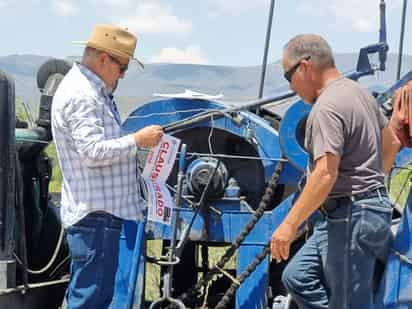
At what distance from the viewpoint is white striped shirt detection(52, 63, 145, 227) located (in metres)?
3.70

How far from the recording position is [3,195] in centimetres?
402

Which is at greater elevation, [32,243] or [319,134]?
[319,134]

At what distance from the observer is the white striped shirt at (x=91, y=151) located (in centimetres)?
370

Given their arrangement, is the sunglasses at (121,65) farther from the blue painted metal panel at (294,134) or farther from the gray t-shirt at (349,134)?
the gray t-shirt at (349,134)

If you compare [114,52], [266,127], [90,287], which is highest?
[114,52]

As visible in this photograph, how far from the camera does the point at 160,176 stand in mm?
4102

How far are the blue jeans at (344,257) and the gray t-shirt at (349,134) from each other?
0.09 metres

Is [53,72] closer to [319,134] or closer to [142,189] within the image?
[142,189]

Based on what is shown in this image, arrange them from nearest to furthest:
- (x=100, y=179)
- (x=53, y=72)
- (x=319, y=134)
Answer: (x=319, y=134), (x=100, y=179), (x=53, y=72)

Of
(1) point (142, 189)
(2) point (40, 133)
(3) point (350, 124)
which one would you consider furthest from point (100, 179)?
(3) point (350, 124)

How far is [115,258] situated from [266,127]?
1099 mm

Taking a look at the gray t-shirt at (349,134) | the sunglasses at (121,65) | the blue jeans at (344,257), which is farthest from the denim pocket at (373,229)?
the sunglasses at (121,65)

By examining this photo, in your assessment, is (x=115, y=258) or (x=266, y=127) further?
(x=266, y=127)

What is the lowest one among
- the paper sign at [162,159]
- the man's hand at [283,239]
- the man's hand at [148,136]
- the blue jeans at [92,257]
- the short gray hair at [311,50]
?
the blue jeans at [92,257]
